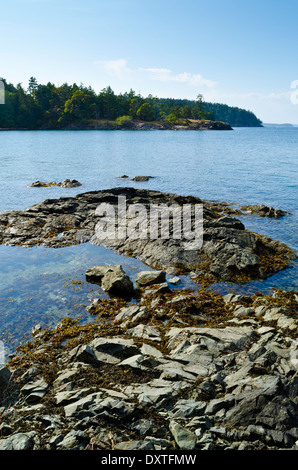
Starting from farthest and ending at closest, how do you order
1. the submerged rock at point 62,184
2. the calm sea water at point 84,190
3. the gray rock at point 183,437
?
the submerged rock at point 62,184, the calm sea water at point 84,190, the gray rock at point 183,437

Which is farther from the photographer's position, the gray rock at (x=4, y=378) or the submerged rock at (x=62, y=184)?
the submerged rock at (x=62, y=184)

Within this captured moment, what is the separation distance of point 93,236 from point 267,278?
14.6 m

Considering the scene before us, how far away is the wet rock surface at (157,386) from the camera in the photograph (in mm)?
8016

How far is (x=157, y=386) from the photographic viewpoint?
9.82 metres

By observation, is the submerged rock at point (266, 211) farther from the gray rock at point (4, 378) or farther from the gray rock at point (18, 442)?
the gray rock at point (18, 442)

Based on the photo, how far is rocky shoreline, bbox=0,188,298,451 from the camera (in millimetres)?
8078

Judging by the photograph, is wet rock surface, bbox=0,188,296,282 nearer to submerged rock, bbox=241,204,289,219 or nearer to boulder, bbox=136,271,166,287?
boulder, bbox=136,271,166,287

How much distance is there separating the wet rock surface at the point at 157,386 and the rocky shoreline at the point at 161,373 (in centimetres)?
3

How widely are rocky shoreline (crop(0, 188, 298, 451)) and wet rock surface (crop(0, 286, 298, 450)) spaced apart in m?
0.03
